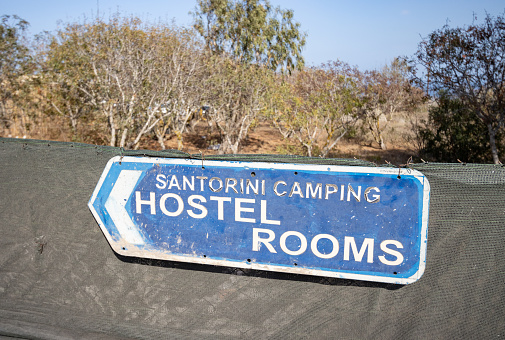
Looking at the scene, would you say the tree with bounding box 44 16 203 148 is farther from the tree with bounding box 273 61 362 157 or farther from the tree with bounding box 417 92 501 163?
the tree with bounding box 417 92 501 163

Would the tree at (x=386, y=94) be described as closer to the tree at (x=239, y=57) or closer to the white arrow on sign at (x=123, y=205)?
the tree at (x=239, y=57)

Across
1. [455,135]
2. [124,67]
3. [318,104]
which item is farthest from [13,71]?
[455,135]

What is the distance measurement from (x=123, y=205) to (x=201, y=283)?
870 mm

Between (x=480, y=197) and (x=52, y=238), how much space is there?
3.34 meters

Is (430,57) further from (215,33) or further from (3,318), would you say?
(3,318)

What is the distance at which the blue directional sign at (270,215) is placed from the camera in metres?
2.81

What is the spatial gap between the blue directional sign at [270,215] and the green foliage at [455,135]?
12.2m

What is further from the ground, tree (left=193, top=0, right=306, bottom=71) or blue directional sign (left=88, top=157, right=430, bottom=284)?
tree (left=193, top=0, right=306, bottom=71)

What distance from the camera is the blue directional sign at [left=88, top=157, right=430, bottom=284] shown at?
281cm

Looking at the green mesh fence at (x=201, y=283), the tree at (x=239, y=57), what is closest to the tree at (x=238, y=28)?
the tree at (x=239, y=57)

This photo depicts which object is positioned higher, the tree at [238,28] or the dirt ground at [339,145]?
the tree at [238,28]

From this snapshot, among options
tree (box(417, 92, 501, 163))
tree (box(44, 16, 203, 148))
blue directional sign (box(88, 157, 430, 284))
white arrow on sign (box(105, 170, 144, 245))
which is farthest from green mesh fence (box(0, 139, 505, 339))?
tree (box(417, 92, 501, 163))

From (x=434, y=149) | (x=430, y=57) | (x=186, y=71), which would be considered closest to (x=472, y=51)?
(x=430, y=57)

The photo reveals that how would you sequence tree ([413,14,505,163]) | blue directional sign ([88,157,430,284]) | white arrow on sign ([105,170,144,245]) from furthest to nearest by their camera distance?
tree ([413,14,505,163])
white arrow on sign ([105,170,144,245])
blue directional sign ([88,157,430,284])
